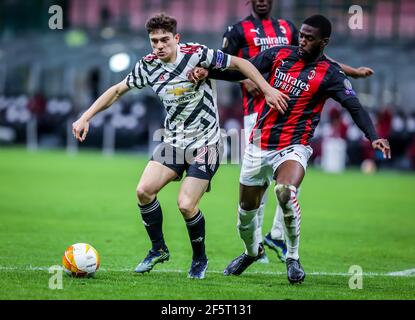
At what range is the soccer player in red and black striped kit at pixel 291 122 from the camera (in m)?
8.25

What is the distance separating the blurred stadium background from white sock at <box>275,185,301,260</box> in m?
17.3

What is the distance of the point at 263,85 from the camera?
8219mm

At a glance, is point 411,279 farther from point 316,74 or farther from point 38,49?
point 38,49

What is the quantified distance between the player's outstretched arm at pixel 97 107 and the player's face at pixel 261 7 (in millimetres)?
2405

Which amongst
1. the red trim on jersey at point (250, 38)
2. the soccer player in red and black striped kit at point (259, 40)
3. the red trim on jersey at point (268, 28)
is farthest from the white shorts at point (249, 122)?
the red trim on jersey at point (268, 28)

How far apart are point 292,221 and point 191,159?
1.15 m

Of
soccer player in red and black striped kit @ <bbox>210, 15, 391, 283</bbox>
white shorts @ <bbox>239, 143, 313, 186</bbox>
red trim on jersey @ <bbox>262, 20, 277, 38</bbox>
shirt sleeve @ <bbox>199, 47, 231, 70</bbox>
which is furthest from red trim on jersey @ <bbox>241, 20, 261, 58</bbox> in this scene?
shirt sleeve @ <bbox>199, 47, 231, 70</bbox>

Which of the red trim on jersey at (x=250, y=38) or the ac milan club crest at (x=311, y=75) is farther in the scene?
the red trim on jersey at (x=250, y=38)

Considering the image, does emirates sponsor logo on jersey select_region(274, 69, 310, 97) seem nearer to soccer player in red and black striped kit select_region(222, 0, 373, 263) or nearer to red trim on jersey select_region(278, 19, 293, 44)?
soccer player in red and black striped kit select_region(222, 0, 373, 263)

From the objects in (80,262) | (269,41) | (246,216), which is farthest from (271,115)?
(80,262)

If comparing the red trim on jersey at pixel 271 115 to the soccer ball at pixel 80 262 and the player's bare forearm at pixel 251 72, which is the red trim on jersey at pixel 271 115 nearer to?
the player's bare forearm at pixel 251 72

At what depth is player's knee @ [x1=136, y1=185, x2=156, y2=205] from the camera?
8.44 m
